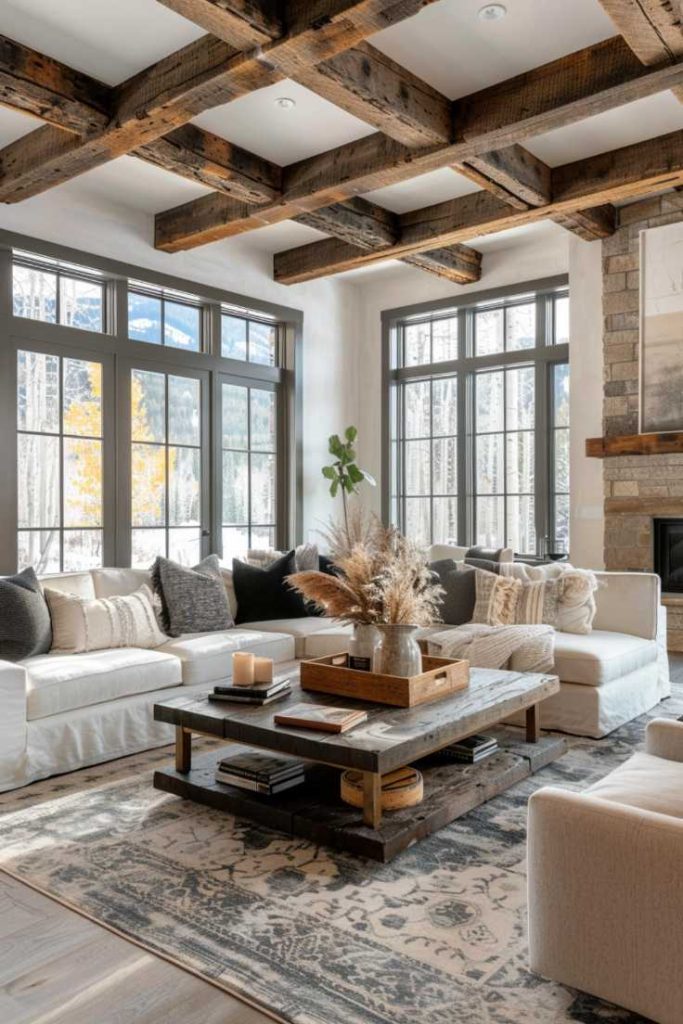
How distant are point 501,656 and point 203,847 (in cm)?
184

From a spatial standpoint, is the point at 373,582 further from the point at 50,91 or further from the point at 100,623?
the point at 50,91

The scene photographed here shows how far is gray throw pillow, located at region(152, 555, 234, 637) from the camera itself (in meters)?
4.40

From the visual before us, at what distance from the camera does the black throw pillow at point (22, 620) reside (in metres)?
3.59

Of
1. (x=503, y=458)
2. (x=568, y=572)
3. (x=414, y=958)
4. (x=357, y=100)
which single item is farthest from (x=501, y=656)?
(x=503, y=458)

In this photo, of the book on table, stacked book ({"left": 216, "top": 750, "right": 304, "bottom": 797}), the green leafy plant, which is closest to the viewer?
the book on table

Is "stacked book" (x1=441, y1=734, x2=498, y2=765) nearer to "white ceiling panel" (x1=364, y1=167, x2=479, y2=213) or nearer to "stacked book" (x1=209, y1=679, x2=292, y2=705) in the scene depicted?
"stacked book" (x1=209, y1=679, x2=292, y2=705)

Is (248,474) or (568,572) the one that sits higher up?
(248,474)

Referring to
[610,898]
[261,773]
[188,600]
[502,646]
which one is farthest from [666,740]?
[188,600]

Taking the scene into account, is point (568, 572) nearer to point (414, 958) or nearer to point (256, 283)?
point (414, 958)

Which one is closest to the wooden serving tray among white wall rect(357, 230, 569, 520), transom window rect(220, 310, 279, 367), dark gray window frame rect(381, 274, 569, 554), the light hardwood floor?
the light hardwood floor

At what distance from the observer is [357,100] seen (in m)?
3.73

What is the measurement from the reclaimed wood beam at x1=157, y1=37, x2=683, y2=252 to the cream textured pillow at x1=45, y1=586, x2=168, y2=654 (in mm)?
2724

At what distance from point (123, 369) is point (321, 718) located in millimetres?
3966

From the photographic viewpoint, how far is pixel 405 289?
25.2ft
